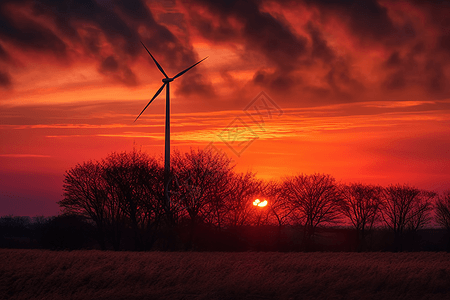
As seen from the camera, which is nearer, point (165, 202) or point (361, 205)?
point (165, 202)

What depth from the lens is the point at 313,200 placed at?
79.4 meters

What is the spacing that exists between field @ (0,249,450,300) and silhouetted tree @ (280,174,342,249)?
4008 cm

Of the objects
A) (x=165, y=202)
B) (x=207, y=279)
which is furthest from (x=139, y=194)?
(x=207, y=279)

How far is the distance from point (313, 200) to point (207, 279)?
52.2 m

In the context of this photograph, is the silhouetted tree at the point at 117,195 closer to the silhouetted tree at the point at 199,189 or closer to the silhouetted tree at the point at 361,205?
the silhouetted tree at the point at 199,189

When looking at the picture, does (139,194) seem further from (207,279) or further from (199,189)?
(207,279)

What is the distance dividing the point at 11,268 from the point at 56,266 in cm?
306

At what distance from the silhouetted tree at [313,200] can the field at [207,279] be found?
40077 millimetres

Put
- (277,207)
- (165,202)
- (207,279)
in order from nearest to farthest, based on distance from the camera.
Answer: (207,279) → (165,202) → (277,207)

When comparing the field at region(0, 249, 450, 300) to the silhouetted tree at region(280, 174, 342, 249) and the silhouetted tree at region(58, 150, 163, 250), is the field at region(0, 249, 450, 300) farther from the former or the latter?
the silhouetted tree at region(280, 174, 342, 249)

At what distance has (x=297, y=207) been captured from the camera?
77.1m

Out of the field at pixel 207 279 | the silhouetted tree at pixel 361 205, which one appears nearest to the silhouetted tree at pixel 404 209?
the silhouetted tree at pixel 361 205

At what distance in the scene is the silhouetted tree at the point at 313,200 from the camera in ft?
250

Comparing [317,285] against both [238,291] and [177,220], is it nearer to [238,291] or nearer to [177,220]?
[238,291]
